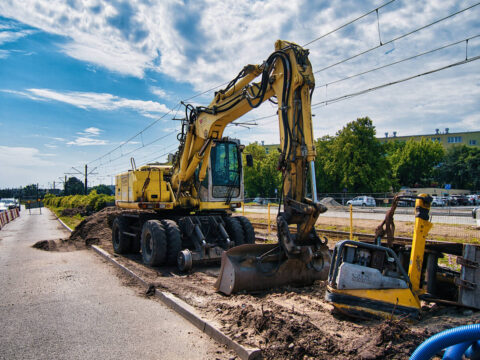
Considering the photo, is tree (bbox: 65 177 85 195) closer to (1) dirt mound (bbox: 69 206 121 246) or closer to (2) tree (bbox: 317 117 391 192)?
(2) tree (bbox: 317 117 391 192)

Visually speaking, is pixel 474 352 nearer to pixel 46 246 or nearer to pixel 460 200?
pixel 46 246

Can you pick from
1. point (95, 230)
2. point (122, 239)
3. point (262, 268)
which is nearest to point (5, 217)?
point (95, 230)

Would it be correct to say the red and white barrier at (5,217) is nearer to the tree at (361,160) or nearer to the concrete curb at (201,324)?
the concrete curb at (201,324)

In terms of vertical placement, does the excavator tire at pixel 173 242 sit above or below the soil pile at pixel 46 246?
above

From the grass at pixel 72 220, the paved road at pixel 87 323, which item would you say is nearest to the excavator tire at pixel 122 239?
the paved road at pixel 87 323

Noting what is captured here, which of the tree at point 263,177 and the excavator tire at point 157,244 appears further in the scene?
the tree at point 263,177

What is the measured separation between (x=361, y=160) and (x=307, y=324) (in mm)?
43694

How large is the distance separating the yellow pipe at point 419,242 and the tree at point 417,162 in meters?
59.3

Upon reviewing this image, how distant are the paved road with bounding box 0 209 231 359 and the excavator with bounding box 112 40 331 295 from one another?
1.45 meters

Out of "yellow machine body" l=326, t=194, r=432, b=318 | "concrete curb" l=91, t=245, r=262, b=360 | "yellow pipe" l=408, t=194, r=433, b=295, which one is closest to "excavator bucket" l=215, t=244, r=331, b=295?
"concrete curb" l=91, t=245, r=262, b=360

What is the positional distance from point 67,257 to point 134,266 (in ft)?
10.9

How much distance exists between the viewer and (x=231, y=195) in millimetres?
10141

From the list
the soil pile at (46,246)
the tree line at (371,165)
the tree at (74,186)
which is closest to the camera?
the soil pile at (46,246)

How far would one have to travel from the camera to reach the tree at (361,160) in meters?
44.8
